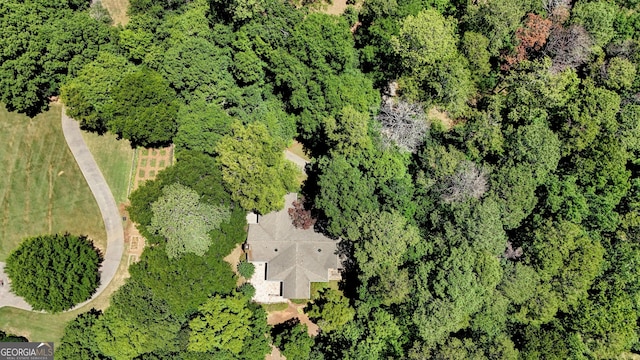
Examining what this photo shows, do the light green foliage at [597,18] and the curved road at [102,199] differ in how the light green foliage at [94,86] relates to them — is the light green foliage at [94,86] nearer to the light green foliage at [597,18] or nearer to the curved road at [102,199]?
the curved road at [102,199]

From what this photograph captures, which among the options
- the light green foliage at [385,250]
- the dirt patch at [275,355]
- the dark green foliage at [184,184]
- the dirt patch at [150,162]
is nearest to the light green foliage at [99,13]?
the dirt patch at [150,162]

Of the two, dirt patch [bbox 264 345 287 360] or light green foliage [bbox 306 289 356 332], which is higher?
light green foliage [bbox 306 289 356 332]

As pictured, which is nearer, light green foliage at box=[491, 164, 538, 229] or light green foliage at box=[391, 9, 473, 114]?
light green foliage at box=[491, 164, 538, 229]

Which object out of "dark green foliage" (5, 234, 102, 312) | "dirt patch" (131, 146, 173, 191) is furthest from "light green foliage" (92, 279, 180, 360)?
"dirt patch" (131, 146, 173, 191)

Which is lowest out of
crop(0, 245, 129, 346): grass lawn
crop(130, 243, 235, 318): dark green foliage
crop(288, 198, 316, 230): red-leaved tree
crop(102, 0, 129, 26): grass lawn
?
crop(0, 245, 129, 346): grass lawn

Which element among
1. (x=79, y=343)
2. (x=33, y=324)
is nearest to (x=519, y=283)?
(x=79, y=343)

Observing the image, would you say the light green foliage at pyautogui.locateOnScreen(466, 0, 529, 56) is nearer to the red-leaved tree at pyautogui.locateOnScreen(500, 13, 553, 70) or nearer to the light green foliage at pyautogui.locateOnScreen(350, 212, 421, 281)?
the red-leaved tree at pyautogui.locateOnScreen(500, 13, 553, 70)
